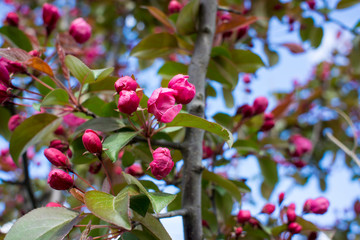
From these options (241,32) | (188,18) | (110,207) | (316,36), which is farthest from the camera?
(316,36)

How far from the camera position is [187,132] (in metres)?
0.87

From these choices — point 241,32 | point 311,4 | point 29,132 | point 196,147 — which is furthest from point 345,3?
point 29,132

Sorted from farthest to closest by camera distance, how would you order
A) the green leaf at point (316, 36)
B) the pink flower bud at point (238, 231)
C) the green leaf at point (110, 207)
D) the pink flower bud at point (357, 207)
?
1. the pink flower bud at point (357, 207)
2. the green leaf at point (316, 36)
3. the pink flower bud at point (238, 231)
4. the green leaf at point (110, 207)

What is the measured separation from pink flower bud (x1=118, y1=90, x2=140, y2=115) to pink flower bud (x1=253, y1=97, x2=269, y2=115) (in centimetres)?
58

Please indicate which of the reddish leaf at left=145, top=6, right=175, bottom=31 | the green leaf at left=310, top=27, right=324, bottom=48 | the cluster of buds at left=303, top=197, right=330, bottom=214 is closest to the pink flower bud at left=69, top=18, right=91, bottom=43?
the reddish leaf at left=145, top=6, right=175, bottom=31

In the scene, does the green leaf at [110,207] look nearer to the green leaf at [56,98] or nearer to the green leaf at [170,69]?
the green leaf at [56,98]

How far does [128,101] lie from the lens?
2.17 ft

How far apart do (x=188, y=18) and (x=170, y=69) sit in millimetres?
168

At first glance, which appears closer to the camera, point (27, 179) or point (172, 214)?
point (172, 214)

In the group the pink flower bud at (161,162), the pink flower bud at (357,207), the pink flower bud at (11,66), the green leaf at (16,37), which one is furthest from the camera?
the pink flower bud at (357,207)

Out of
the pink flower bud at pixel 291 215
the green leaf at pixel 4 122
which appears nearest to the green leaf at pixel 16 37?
the green leaf at pixel 4 122

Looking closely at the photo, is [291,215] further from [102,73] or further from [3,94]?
[3,94]

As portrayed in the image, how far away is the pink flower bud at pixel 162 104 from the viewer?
65 centimetres

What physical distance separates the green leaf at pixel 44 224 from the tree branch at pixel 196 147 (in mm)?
251
